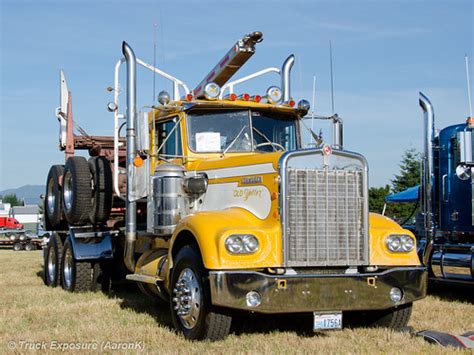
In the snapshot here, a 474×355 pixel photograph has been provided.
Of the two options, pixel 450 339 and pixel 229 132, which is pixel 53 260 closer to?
pixel 229 132

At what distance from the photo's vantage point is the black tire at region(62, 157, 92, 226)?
36.6 ft

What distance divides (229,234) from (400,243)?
1.88 meters

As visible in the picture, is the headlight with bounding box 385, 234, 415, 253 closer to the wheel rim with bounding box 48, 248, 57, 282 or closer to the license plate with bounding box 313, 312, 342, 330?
the license plate with bounding box 313, 312, 342, 330

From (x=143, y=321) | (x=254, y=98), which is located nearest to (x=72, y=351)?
(x=143, y=321)

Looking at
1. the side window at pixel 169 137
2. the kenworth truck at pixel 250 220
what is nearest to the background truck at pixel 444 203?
the kenworth truck at pixel 250 220

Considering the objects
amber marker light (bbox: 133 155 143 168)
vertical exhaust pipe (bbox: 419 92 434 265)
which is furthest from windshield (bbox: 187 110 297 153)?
vertical exhaust pipe (bbox: 419 92 434 265)

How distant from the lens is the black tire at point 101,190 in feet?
36.5

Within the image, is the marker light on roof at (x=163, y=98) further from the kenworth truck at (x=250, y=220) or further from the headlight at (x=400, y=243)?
the headlight at (x=400, y=243)

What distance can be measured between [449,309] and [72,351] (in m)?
5.11

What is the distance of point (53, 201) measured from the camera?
12781 mm

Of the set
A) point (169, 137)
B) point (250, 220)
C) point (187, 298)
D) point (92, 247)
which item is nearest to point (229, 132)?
point (169, 137)

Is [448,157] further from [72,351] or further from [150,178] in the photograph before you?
[72,351]

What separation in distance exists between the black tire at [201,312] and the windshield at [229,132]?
170cm

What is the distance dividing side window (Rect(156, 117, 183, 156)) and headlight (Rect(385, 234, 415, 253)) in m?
2.81
